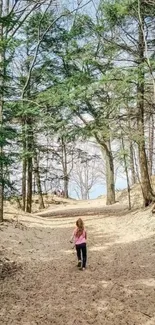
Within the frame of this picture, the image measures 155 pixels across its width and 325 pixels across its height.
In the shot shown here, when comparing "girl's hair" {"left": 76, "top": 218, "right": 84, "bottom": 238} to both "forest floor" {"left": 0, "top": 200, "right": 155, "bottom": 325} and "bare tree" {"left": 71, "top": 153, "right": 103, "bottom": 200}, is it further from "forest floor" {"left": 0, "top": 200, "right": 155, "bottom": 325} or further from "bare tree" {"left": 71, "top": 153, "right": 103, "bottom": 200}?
"bare tree" {"left": 71, "top": 153, "right": 103, "bottom": 200}

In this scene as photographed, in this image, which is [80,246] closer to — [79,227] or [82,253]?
[82,253]

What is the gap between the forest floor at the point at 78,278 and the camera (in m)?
6.50

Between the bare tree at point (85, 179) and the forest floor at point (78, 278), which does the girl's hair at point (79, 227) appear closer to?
the forest floor at point (78, 278)

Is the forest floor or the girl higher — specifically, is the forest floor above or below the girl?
below

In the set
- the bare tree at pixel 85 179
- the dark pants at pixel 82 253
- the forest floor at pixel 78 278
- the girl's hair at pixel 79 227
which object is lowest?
the forest floor at pixel 78 278

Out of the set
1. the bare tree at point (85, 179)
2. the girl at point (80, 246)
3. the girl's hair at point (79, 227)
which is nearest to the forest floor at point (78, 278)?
the girl at point (80, 246)

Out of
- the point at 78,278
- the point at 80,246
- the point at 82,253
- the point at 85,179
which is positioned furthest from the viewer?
the point at 85,179

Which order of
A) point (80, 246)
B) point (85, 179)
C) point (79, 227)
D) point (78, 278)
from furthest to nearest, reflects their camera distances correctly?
point (85, 179)
point (79, 227)
point (80, 246)
point (78, 278)

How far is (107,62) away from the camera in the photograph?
15664 millimetres

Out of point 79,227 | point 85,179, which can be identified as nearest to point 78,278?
point 79,227

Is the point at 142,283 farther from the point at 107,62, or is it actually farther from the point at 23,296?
the point at 107,62

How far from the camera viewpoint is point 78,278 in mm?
8617

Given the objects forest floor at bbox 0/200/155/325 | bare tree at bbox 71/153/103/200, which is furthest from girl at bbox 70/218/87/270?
bare tree at bbox 71/153/103/200

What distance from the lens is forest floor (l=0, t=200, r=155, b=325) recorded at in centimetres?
650
